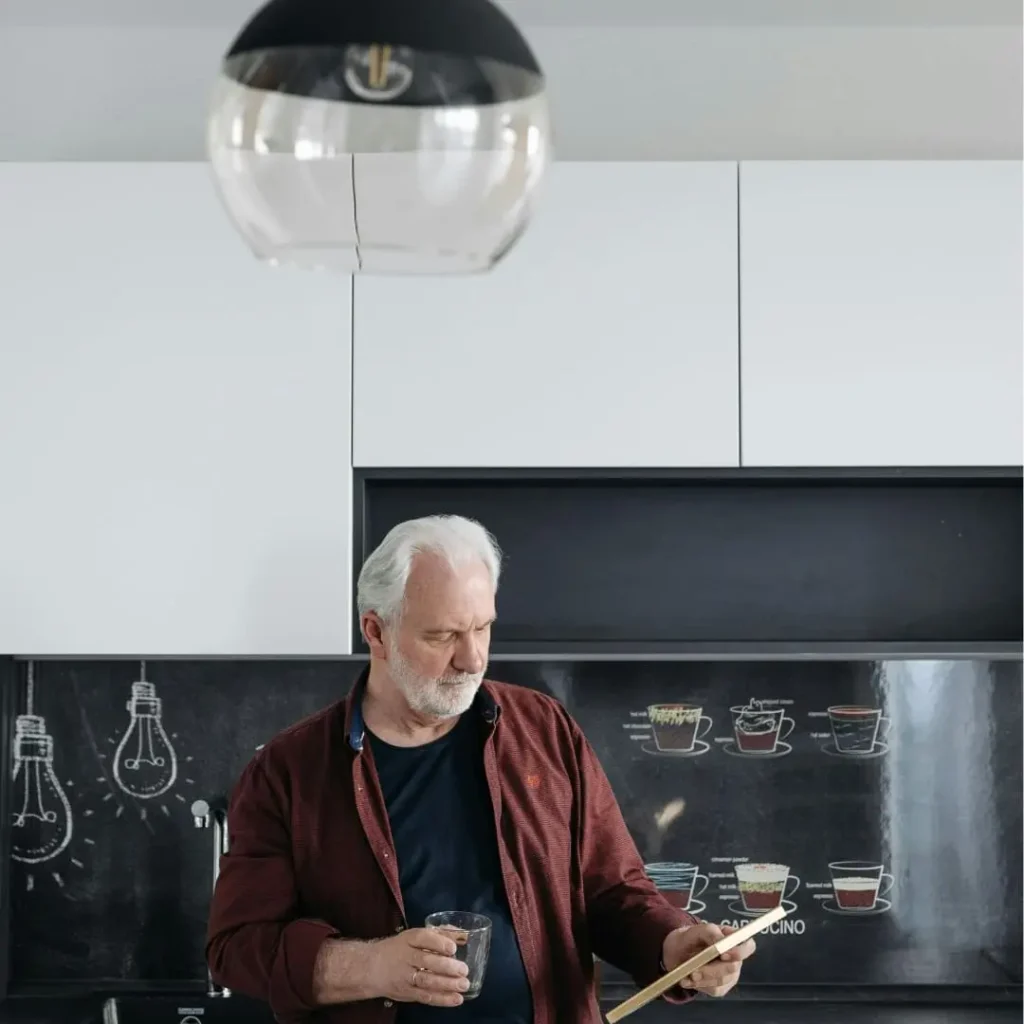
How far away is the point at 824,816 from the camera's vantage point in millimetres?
2895

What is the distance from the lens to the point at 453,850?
2.09 metres

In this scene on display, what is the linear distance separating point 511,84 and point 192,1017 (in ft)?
6.94

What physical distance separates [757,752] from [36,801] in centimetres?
148

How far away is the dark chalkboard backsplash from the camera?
287 cm

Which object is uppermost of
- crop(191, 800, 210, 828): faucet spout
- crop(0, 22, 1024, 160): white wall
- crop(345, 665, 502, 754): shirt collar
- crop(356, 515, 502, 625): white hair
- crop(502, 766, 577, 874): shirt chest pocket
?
crop(0, 22, 1024, 160): white wall

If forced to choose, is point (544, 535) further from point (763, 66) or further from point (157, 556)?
point (763, 66)

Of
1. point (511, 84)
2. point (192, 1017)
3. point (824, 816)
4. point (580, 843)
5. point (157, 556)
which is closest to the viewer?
point (511, 84)

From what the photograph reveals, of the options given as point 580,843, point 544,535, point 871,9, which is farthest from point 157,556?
point 871,9

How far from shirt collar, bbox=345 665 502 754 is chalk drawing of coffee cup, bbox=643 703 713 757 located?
0.74 meters

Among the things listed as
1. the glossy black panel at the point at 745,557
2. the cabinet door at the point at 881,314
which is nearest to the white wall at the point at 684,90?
the cabinet door at the point at 881,314

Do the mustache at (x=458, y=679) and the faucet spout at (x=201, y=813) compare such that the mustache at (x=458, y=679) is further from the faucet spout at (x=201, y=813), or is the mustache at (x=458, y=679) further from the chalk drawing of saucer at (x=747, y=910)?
the chalk drawing of saucer at (x=747, y=910)

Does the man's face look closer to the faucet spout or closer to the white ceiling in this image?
the faucet spout

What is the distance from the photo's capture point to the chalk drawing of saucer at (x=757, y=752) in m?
2.90

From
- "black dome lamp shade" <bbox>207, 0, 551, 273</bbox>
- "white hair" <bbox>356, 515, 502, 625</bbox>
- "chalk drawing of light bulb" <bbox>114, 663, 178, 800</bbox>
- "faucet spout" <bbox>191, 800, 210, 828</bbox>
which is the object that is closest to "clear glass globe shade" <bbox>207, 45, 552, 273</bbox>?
"black dome lamp shade" <bbox>207, 0, 551, 273</bbox>
